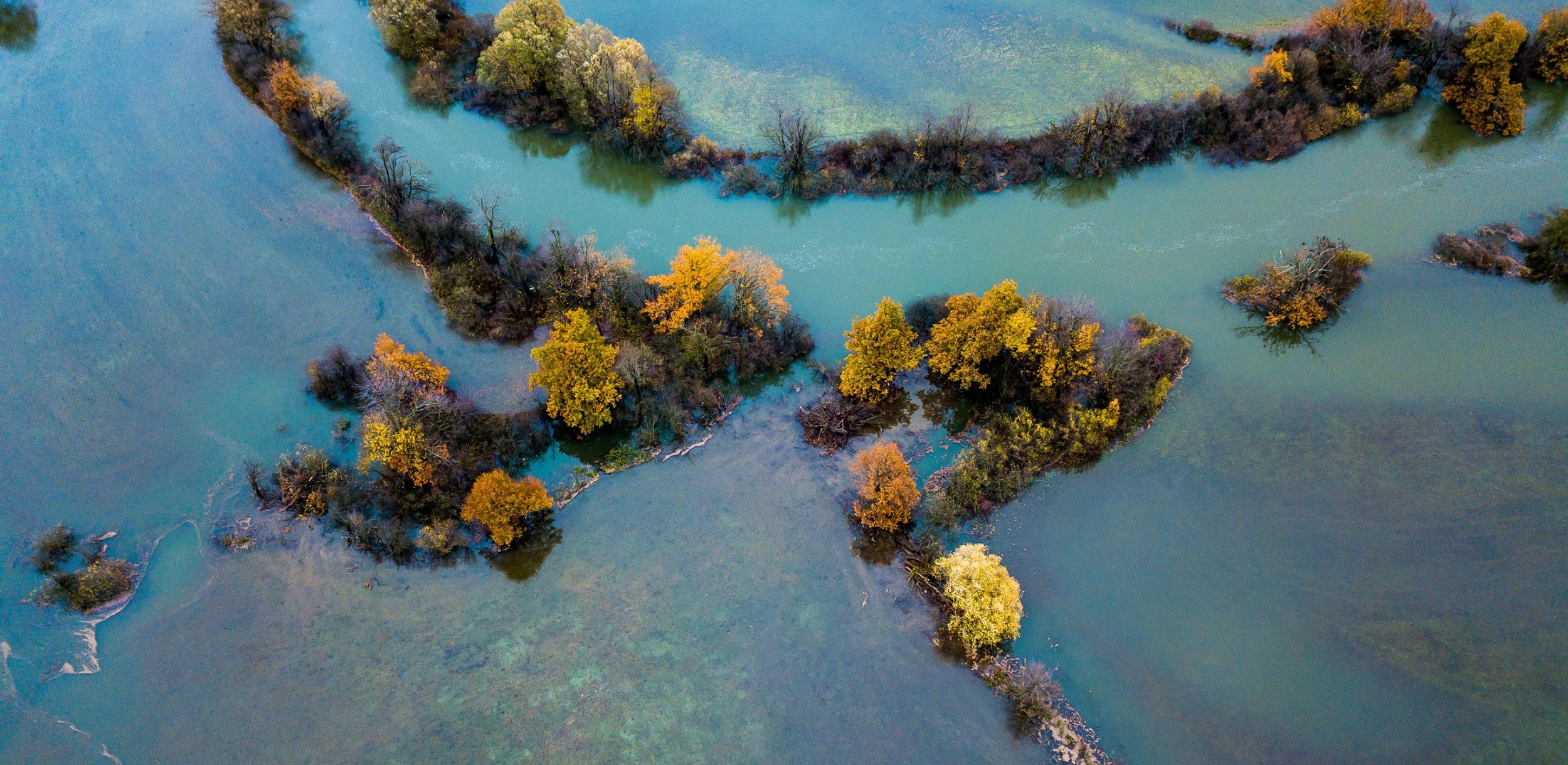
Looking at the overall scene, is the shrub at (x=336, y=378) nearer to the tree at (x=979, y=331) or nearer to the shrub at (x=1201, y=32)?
the tree at (x=979, y=331)

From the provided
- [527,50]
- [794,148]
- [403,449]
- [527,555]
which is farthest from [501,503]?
[527,50]

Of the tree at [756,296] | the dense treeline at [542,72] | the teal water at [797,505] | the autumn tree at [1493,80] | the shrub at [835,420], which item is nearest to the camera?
the teal water at [797,505]

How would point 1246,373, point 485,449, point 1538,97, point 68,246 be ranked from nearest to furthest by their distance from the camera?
point 485,449 → point 1246,373 → point 68,246 → point 1538,97

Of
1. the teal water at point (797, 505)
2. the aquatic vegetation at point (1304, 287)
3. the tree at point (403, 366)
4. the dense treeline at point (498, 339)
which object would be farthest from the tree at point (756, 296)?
the aquatic vegetation at point (1304, 287)

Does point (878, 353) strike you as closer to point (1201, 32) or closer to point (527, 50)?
point (527, 50)

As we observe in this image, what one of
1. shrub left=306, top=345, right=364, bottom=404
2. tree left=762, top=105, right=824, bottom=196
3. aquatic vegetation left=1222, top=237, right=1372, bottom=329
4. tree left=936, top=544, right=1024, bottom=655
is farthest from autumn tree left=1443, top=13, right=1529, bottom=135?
shrub left=306, top=345, right=364, bottom=404

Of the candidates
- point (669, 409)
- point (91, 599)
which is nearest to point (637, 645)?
point (669, 409)

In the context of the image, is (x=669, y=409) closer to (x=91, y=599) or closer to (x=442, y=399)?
(x=442, y=399)
